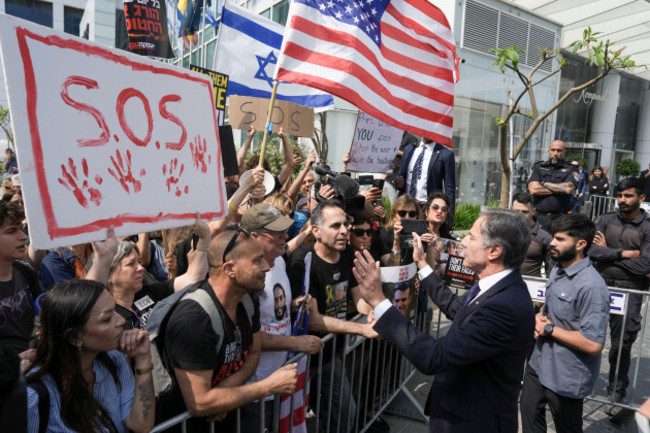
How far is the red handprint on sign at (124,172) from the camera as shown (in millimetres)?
2086

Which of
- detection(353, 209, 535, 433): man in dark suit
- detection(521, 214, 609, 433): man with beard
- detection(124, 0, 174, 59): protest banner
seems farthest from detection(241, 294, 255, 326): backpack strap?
detection(124, 0, 174, 59): protest banner

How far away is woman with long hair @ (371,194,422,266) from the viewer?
405 centimetres

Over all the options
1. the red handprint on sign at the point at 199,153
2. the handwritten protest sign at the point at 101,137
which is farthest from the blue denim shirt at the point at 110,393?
the red handprint on sign at the point at 199,153

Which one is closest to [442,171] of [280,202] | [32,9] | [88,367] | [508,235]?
[280,202]

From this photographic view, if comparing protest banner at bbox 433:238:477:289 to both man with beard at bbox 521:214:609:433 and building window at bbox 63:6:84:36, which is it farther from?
building window at bbox 63:6:84:36

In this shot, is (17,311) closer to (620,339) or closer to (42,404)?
(42,404)

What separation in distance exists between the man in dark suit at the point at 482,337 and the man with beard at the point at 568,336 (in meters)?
1.10

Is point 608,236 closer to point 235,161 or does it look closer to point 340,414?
point 340,414

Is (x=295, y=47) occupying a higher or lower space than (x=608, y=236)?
higher

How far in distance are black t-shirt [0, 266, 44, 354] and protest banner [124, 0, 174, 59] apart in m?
5.53

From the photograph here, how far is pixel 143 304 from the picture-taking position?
9.32ft

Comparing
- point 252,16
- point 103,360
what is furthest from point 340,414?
point 252,16

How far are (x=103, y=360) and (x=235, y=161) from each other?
2498mm

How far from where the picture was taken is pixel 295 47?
345 centimetres
